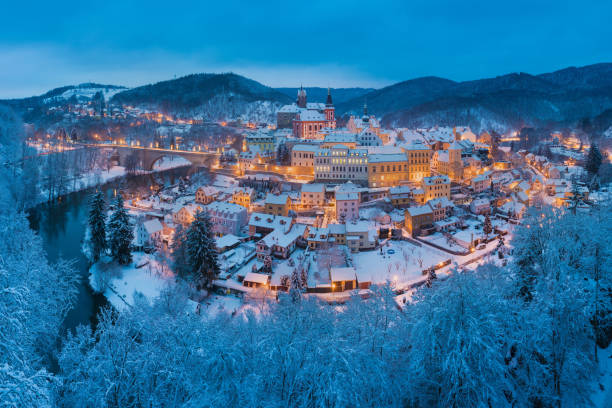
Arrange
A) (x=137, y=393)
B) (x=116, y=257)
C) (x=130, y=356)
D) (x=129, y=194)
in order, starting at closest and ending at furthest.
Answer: (x=137, y=393)
(x=130, y=356)
(x=116, y=257)
(x=129, y=194)

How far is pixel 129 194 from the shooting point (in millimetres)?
47844

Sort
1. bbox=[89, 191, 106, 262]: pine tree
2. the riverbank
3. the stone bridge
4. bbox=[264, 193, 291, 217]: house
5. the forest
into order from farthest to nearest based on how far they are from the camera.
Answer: the stone bridge < the riverbank < bbox=[264, 193, 291, 217]: house < bbox=[89, 191, 106, 262]: pine tree < the forest

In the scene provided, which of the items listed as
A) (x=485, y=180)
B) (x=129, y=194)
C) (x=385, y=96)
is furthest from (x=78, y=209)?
(x=385, y=96)

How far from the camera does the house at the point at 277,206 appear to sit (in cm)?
3703

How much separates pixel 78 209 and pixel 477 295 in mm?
47037

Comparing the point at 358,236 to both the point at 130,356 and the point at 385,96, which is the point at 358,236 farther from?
the point at 385,96

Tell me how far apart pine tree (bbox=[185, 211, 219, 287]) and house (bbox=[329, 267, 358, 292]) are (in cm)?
787

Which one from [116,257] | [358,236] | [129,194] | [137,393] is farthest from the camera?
[129,194]

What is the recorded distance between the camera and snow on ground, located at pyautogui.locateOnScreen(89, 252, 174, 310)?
2402 centimetres

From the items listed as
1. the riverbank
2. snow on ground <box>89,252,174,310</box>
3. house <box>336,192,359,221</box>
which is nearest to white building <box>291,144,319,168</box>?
Result: house <box>336,192,359,221</box>

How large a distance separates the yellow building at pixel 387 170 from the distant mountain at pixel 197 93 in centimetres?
9416

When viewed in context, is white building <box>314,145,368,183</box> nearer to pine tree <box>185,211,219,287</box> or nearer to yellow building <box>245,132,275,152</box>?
yellow building <box>245,132,275,152</box>

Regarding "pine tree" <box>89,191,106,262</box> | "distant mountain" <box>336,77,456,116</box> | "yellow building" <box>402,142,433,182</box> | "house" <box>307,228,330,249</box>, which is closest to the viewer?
"pine tree" <box>89,191,106,262</box>

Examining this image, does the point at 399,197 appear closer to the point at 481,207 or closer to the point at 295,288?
the point at 481,207
